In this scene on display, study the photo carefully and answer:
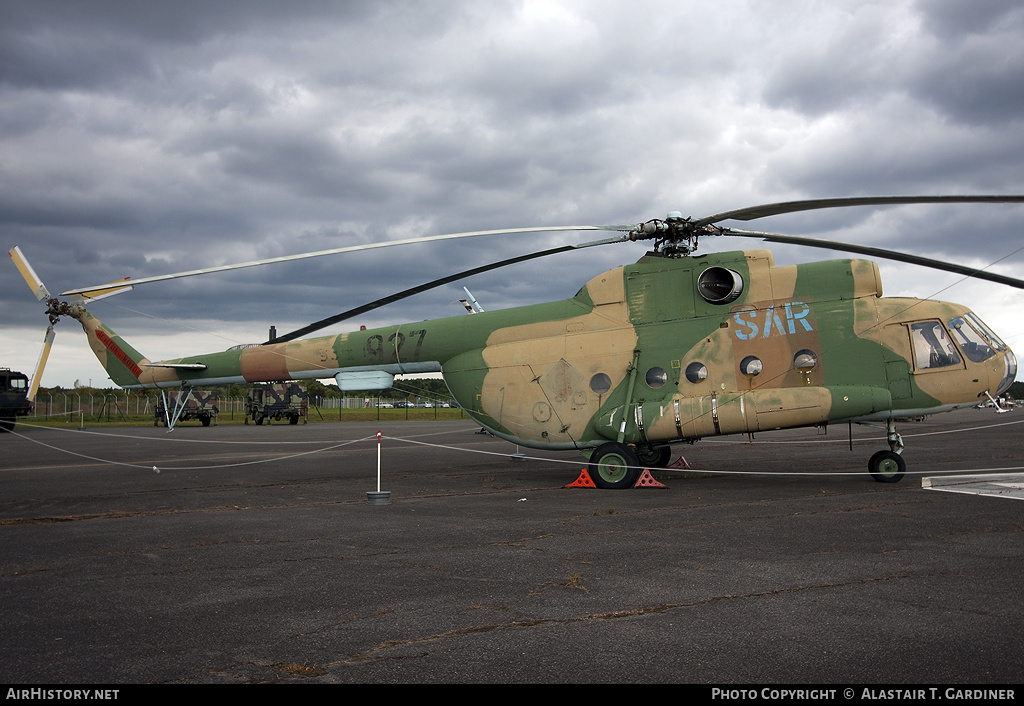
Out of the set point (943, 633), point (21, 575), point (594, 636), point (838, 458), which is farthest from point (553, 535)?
point (838, 458)

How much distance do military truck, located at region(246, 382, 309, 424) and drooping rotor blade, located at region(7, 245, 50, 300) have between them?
33082 mm

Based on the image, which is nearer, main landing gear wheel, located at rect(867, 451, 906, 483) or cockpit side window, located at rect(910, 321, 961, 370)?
cockpit side window, located at rect(910, 321, 961, 370)

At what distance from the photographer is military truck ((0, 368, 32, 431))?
39.8 metres

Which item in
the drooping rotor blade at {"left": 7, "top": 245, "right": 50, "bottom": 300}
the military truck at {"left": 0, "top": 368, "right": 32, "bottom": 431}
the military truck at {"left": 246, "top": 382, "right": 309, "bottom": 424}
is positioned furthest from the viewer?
the military truck at {"left": 246, "top": 382, "right": 309, "bottom": 424}

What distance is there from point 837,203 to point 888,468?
5471 mm

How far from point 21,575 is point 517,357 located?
30.4ft

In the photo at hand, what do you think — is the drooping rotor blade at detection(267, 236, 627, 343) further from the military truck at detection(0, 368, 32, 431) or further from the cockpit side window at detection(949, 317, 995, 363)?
→ the military truck at detection(0, 368, 32, 431)

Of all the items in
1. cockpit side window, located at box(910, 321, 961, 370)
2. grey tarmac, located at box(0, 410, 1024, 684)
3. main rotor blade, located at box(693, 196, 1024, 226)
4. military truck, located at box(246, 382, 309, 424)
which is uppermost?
main rotor blade, located at box(693, 196, 1024, 226)

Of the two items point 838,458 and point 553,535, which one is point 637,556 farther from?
point 838,458

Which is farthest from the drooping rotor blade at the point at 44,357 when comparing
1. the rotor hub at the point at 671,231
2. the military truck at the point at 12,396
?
the military truck at the point at 12,396

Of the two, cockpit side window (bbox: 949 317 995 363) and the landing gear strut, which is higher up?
cockpit side window (bbox: 949 317 995 363)

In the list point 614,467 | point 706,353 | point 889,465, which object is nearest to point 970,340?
point 889,465

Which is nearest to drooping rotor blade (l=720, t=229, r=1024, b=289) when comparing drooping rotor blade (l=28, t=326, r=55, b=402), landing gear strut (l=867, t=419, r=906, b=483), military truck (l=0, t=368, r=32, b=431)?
landing gear strut (l=867, t=419, r=906, b=483)

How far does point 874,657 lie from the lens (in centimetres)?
413
